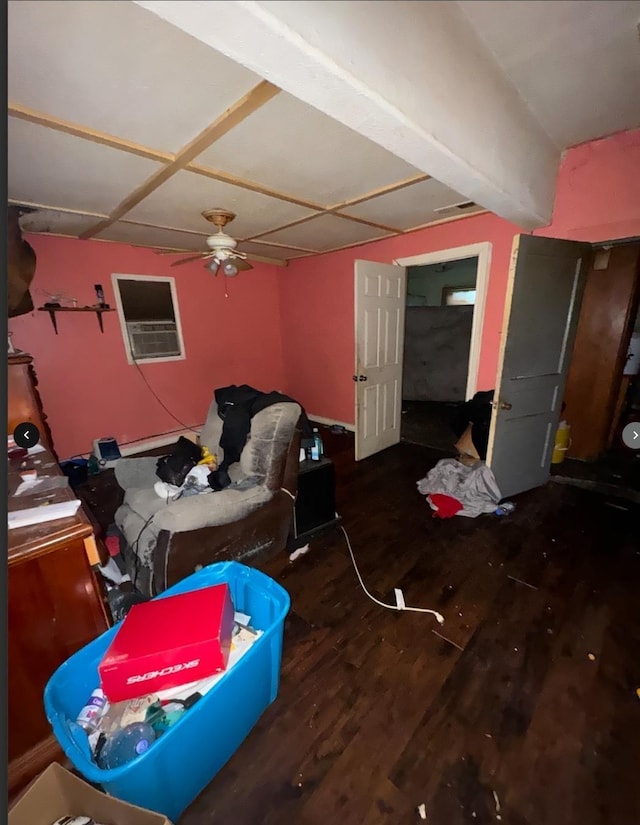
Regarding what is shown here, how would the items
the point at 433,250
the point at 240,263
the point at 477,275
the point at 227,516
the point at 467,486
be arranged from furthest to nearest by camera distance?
the point at 433,250, the point at 477,275, the point at 467,486, the point at 240,263, the point at 227,516

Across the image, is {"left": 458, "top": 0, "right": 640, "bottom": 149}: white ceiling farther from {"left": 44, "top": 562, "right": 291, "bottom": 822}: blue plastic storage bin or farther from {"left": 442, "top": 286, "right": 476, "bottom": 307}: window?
{"left": 442, "top": 286, "right": 476, "bottom": 307}: window

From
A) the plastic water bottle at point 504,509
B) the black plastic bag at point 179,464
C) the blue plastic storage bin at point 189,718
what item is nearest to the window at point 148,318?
the black plastic bag at point 179,464

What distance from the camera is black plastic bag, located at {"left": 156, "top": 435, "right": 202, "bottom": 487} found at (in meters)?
1.97

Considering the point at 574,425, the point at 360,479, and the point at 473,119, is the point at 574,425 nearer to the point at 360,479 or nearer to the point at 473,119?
the point at 360,479

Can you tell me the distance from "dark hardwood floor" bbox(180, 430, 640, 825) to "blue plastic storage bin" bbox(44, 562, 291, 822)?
0.39ft

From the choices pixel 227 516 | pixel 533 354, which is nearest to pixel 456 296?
pixel 533 354

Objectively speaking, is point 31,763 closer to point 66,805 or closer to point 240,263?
point 66,805

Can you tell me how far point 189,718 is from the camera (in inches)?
34.5

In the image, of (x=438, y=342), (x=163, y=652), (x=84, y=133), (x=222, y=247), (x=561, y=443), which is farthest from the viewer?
(x=438, y=342)

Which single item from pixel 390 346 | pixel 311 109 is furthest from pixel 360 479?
pixel 311 109

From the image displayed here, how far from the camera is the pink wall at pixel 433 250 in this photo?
2.11 meters

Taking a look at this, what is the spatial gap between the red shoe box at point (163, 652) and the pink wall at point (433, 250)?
9.92 feet

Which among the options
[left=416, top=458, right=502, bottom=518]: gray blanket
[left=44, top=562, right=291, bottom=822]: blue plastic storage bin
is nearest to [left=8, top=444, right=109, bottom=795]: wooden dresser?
[left=44, top=562, right=291, bottom=822]: blue plastic storage bin

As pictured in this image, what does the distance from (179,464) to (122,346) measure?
2.36 m
